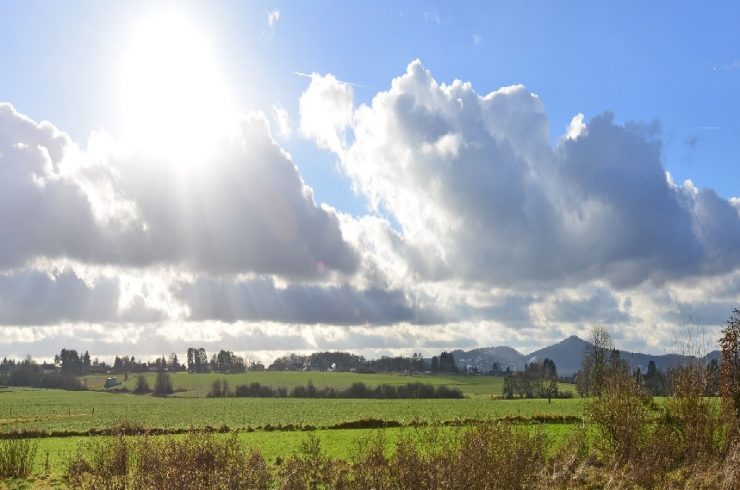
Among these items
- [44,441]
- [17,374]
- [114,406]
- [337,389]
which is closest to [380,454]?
[44,441]

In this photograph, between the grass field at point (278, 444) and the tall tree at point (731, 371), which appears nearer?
the tall tree at point (731, 371)

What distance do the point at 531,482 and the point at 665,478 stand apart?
5.59 m

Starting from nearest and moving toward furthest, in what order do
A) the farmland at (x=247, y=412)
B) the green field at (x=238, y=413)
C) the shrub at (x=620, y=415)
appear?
the shrub at (x=620, y=415), the farmland at (x=247, y=412), the green field at (x=238, y=413)

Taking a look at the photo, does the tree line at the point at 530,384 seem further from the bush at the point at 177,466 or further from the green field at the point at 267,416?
the bush at the point at 177,466

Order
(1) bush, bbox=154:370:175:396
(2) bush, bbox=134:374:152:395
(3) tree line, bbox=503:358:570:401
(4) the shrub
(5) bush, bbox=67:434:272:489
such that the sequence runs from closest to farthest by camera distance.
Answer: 1. (5) bush, bbox=67:434:272:489
2. (4) the shrub
3. (3) tree line, bbox=503:358:570:401
4. (1) bush, bbox=154:370:175:396
5. (2) bush, bbox=134:374:152:395

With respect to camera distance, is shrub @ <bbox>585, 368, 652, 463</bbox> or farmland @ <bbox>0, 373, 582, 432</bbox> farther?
farmland @ <bbox>0, 373, 582, 432</bbox>

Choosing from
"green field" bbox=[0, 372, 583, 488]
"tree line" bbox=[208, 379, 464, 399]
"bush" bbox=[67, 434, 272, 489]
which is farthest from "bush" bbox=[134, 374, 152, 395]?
"bush" bbox=[67, 434, 272, 489]

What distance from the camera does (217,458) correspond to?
60.6ft

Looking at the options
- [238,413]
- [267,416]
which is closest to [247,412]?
[238,413]

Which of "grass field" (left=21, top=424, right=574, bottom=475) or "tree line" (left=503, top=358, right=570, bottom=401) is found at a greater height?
"grass field" (left=21, top=424, right=574, bottom=475)

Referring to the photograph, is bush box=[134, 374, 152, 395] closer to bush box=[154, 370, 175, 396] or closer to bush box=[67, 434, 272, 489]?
bush box=[154, 370, 175, 396]

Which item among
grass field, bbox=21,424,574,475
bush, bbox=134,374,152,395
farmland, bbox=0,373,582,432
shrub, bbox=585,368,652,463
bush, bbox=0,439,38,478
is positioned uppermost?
shrub, bbox=585,368,652,463

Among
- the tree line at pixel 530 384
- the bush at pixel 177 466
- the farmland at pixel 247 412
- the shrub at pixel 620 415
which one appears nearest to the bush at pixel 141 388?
the farmland at pixel 247 412

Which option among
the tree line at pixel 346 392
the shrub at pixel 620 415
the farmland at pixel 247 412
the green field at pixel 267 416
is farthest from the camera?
the tree line at pixel 346 392
